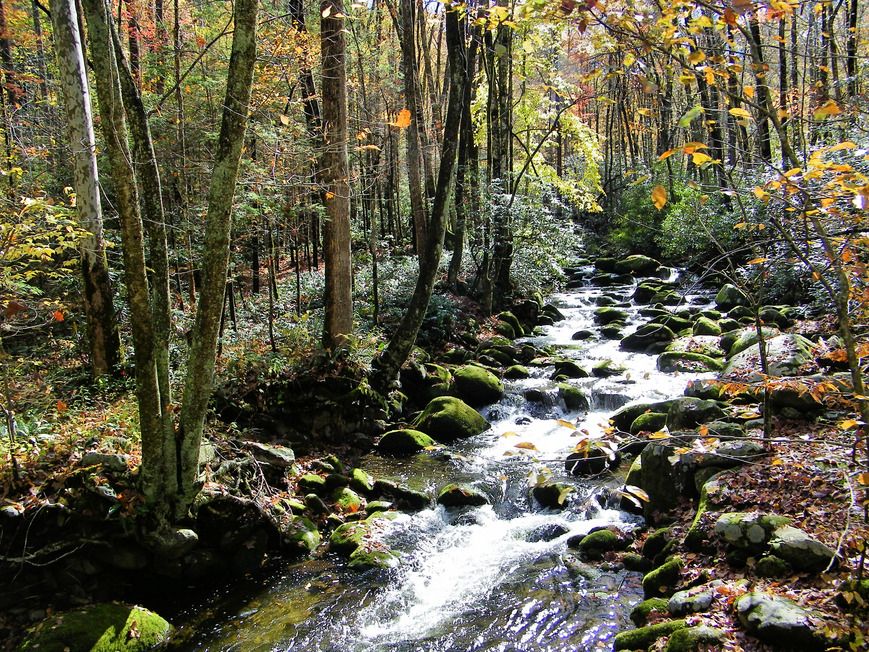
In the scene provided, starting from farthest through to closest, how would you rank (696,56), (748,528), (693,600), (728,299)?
(728,299), (748,528), (693,600), (696,56)

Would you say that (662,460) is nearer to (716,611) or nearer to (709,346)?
(716,611)

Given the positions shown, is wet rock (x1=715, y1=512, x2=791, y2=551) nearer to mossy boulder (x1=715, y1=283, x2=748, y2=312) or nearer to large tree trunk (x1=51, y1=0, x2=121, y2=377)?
large tree trunk (x1=51, y1=0, x2=121, y2=377)

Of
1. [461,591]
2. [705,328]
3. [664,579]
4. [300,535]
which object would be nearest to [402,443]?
[300,535]

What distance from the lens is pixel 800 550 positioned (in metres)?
4.17

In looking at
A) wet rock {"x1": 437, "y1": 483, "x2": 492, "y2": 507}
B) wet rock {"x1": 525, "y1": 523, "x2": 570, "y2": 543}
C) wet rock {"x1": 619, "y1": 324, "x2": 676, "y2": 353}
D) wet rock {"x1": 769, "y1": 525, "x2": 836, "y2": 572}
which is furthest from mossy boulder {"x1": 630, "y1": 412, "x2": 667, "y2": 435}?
wet rock {"x1": 619, "y1": 324, "x2": 676, "y2": 353}

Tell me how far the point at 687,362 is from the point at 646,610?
7.46 meters

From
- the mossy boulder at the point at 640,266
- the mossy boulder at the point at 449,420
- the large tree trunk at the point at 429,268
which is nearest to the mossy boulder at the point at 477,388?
the mossy boulder at the point at 449,420

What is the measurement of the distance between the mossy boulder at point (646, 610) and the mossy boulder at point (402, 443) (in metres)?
4.67

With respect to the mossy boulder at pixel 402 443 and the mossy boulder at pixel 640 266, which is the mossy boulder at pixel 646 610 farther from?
the mossy boulder at pixel 640 266

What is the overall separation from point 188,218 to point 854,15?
655 inches

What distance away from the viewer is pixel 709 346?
1165cm

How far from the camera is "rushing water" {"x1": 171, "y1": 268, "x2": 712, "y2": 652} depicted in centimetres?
486

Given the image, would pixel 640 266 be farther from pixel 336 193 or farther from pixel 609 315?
pixel 336 193

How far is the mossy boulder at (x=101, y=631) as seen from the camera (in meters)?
4.32
